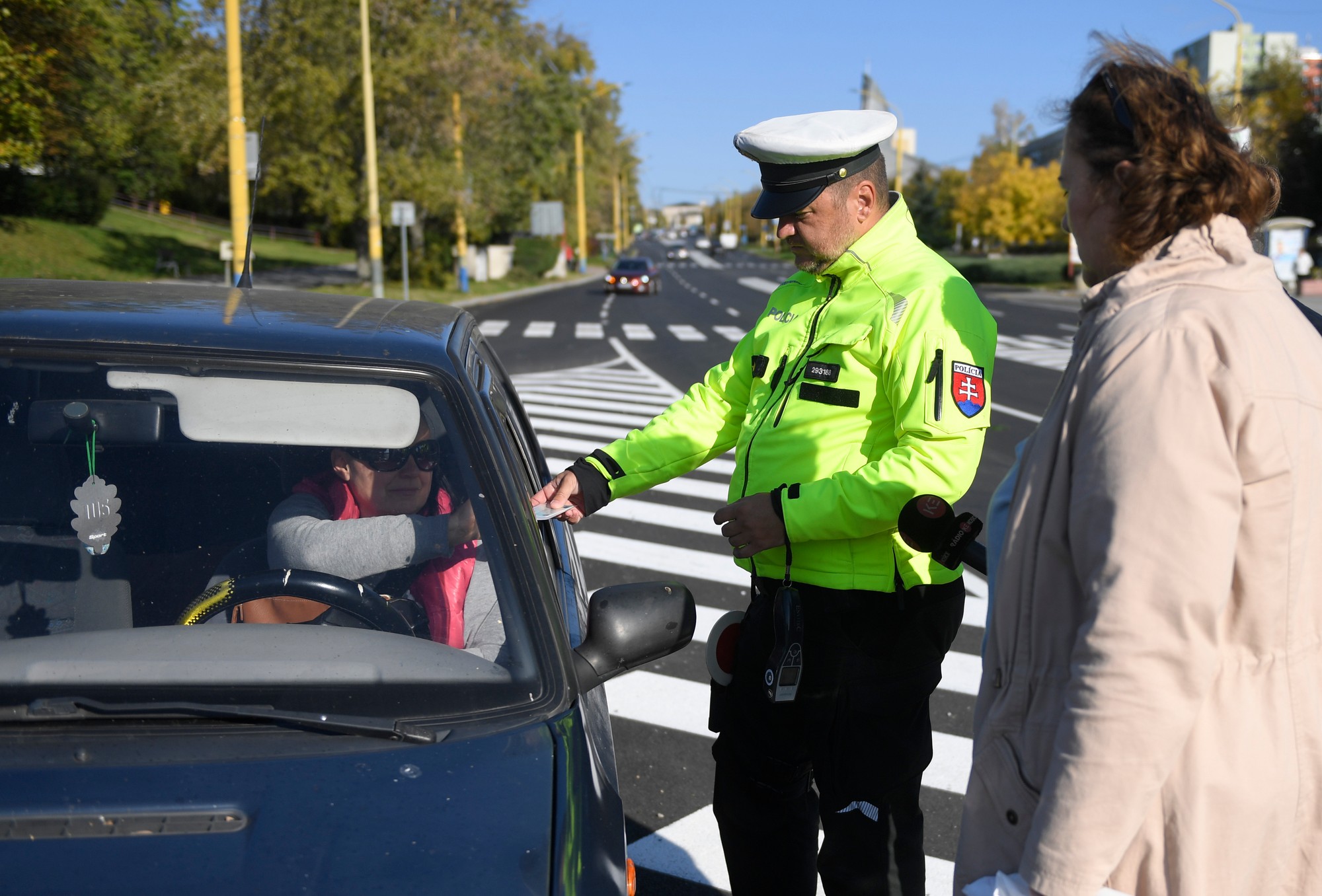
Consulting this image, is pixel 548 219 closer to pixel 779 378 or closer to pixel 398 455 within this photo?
pixel 779 378

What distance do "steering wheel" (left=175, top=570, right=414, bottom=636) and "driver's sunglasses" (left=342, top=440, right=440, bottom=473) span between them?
0.23 meters

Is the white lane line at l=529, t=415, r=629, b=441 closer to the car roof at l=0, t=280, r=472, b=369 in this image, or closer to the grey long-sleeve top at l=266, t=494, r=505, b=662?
the car roof at l=0, t=280, r=472, b=369

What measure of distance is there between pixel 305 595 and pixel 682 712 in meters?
2.83

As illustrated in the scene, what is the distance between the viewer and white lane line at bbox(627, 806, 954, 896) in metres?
3.38

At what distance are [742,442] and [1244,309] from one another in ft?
4.06

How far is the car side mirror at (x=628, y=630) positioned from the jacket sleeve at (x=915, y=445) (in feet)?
0.95

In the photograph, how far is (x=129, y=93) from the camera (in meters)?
32.6


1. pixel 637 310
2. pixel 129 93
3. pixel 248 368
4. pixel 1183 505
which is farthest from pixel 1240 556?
pixel 129 93

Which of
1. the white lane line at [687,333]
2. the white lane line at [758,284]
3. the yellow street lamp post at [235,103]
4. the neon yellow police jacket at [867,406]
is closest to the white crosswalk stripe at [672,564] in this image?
the neon yellow police jacket at [867,406]

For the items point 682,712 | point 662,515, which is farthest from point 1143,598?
point 662,515

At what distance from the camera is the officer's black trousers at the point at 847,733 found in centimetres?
239

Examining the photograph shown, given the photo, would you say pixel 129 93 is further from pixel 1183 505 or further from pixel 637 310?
pixel 1183 505

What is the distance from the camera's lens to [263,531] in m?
2.13

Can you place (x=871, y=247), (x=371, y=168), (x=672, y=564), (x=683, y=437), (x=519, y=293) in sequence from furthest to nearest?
(x=519, y=293), (x=371, y=168), (x=672, y=564), (x=683, y=437), (x=871, y=247)
